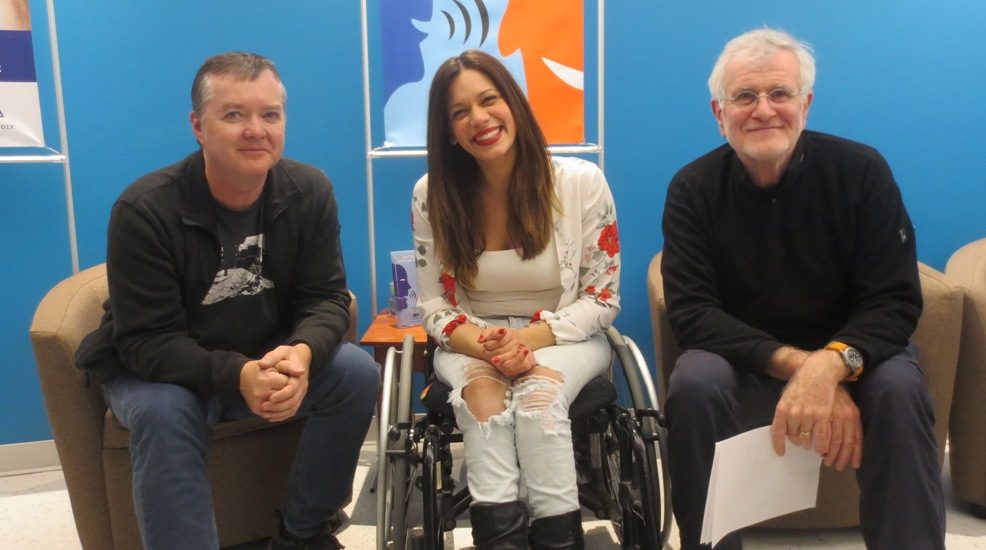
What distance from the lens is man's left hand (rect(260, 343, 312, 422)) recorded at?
1.74m

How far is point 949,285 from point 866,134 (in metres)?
0.92

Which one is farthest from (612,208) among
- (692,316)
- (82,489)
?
(82,489)

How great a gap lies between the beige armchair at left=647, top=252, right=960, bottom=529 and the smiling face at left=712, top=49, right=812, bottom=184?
48 centimetres

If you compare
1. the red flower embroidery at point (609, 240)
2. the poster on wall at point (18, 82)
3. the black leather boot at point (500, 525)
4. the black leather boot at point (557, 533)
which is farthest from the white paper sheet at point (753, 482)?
the poster on wall at point (18, 82)

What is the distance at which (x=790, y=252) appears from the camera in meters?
1.82

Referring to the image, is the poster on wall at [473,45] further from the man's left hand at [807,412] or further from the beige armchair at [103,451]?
the man's left hand at [807,412]

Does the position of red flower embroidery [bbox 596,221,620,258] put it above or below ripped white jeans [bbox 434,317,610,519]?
above

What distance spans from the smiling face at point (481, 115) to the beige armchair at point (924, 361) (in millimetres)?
617

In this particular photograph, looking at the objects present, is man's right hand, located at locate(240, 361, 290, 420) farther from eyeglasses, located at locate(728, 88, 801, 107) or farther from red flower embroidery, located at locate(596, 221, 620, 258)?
eyeglasses, located at locate(728, 88, 801, 107)

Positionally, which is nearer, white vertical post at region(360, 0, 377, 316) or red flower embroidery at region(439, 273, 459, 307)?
red flower embroidery at region(439, 273, 459, 307)

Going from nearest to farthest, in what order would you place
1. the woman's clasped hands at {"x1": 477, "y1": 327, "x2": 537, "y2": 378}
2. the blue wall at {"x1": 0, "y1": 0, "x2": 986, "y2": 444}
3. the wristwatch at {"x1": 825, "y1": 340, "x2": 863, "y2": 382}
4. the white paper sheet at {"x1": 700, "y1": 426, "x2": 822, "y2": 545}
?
the white paper sheet at {"x1": 700, "y1": 426, "x2": 822, "y2": 545} → the wristwatch at {"x1": 825, "y1": 340, "x2": 863, "y2": 382} → the woman's clasped hands at {"x1": 477, "y1": 327, "x2": 537, "y2": 378} → the blue wall at {"x1": 0, "y1": 0, "x2": 986, "y2": 444}

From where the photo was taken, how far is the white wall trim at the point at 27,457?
264 cm

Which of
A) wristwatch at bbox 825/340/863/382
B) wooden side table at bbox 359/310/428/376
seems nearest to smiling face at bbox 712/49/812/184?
wristwatch at bbox 825/340/863/382

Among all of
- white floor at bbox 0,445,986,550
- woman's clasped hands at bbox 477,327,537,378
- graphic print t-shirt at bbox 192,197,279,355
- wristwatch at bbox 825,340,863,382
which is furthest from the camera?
white floor at bbox 0,445,986,550
